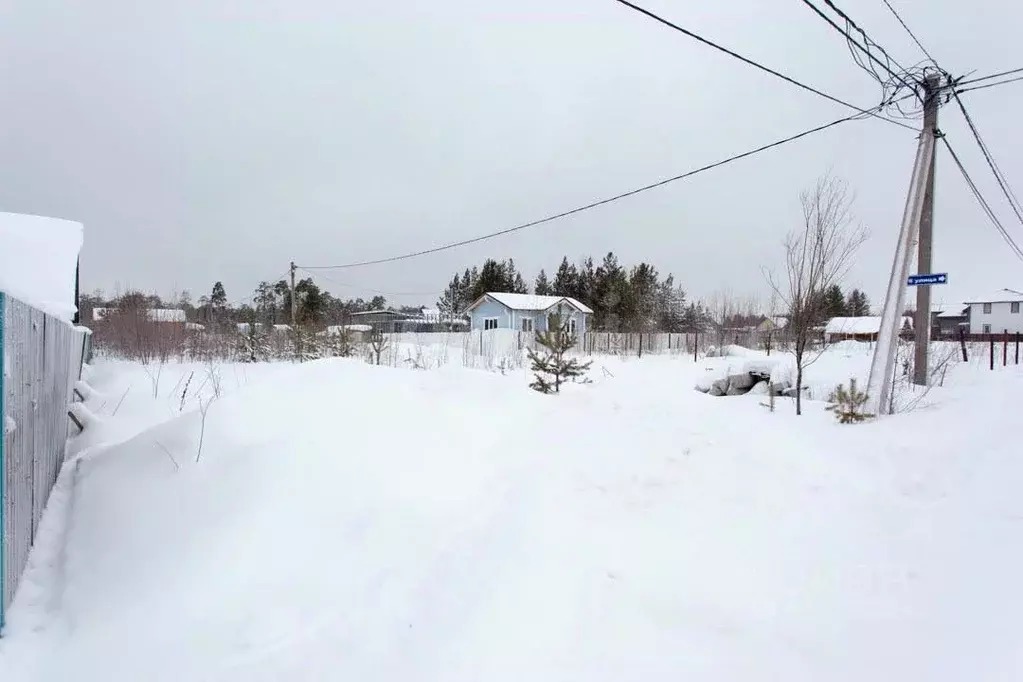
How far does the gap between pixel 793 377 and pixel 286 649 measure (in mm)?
10590

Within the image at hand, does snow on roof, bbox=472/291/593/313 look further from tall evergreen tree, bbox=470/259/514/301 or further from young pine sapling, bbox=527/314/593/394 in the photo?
young pine sapling, bbox=527/314/593/394

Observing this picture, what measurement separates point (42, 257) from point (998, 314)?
218ft

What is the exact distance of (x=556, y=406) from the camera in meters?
6.05

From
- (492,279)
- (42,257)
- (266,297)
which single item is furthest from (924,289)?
(266,297)

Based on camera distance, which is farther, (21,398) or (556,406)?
(556,406)

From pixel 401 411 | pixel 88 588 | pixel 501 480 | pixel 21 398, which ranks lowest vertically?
pixel 88 588

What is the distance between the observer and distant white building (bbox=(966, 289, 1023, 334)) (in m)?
46.8

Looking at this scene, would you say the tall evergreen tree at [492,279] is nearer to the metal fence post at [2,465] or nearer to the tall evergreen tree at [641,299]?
the tall evergreen tree at [641,299]

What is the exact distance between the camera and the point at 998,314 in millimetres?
48062

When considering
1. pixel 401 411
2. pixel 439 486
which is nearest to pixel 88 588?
pixel 439 486

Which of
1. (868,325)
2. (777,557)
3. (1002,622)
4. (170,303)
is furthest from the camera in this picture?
(868,325)

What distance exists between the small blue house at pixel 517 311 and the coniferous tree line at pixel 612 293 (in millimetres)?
2474

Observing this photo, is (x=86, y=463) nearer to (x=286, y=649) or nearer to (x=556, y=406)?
(x=286, y=649)

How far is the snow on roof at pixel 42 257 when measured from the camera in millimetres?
6559
